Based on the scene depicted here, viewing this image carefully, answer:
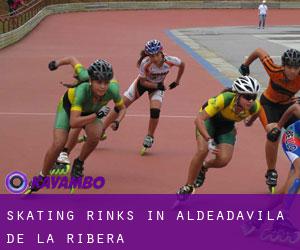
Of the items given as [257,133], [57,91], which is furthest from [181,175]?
[57,91]

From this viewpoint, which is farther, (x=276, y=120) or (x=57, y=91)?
(x=57, y=91)

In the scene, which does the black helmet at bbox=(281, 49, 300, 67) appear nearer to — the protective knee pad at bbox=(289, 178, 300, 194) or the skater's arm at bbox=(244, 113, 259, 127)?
the skater's arm at bbox=(244, 113, 259, 127)

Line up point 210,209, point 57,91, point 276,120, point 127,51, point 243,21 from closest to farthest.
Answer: point 210,209
point 276,120
point 57,91
point 127,51
point 243,21

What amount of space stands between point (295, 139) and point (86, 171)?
3407mm

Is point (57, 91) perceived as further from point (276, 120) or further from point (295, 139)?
point (295, 139)

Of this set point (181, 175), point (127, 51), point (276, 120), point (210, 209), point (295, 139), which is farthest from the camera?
point (127, 51)

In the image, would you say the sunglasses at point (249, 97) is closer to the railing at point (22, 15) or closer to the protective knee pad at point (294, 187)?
the protective knee pad at point (294, 187)

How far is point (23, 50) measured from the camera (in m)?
26.2

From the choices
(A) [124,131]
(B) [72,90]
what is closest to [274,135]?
(B) [72,90]

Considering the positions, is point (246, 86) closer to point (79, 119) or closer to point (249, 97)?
point (249, 97)

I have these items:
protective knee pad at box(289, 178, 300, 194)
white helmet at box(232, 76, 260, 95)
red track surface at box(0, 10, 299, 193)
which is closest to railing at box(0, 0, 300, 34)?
red track surface at box(0, 10, 299, 193)
